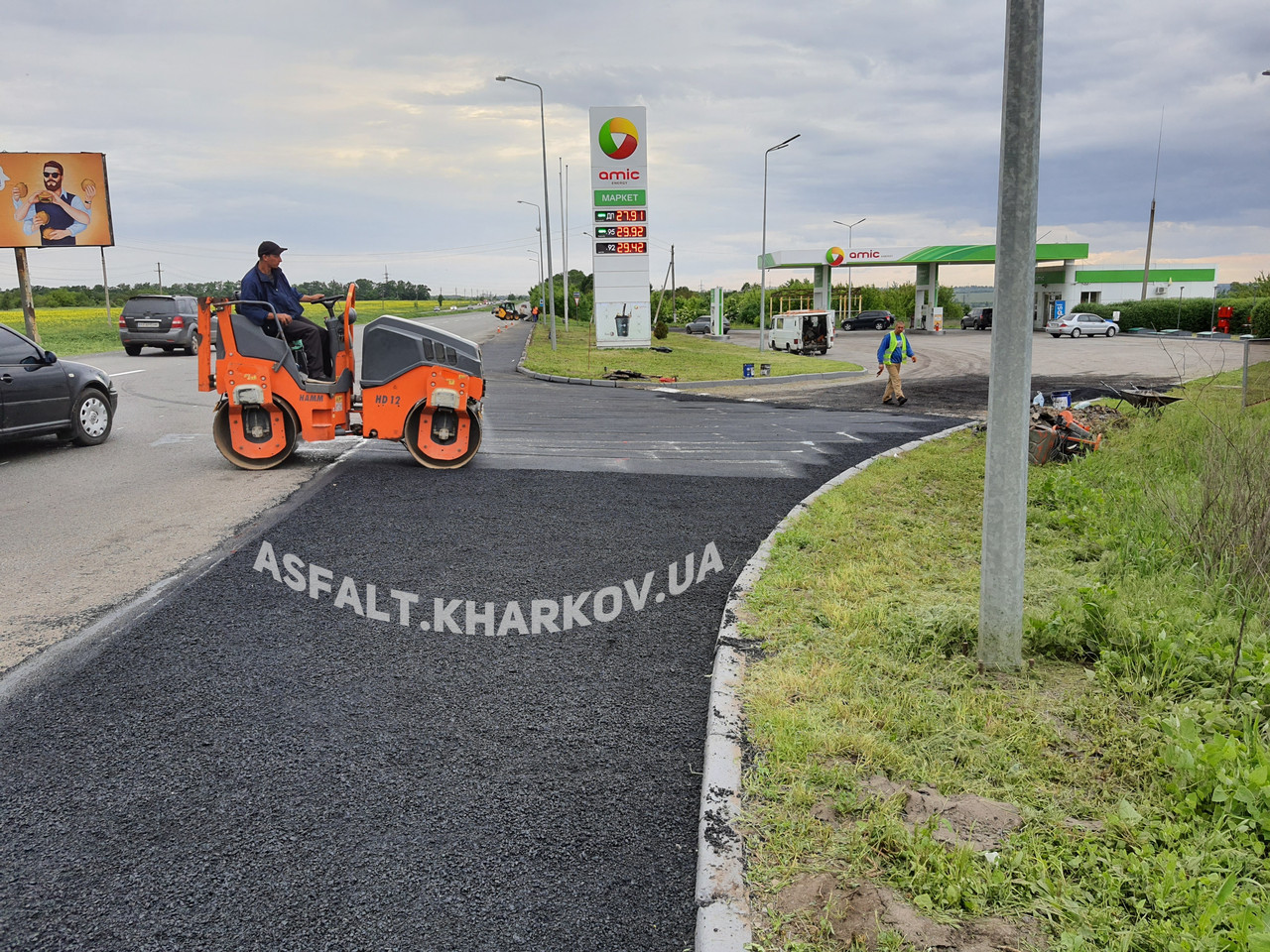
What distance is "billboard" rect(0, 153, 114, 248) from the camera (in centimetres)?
3500

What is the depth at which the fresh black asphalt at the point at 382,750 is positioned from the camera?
282cm

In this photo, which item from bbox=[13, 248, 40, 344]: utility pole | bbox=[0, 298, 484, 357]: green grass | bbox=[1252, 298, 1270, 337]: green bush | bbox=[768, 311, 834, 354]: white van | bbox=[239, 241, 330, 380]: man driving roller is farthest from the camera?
bbox=[768, 311, 834, 354]: white van

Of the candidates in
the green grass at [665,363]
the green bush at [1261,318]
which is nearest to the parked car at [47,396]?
the green grass at [665,363]

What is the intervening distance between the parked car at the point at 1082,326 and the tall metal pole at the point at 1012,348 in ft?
163

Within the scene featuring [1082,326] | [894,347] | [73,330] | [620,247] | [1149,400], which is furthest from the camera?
[1082,326]

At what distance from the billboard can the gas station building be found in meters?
39.3

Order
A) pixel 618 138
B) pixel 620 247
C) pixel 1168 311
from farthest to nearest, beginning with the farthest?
pixel 1168 311
pixel 620 247
pixel 618 138

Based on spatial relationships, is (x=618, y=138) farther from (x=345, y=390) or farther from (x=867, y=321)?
(x=345, y=390)

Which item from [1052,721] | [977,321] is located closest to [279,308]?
[1052,721]

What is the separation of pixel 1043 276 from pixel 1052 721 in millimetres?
66665

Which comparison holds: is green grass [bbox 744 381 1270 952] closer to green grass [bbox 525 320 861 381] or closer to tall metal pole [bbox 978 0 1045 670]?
tall metal pole [bbox 978 0 1045 670]

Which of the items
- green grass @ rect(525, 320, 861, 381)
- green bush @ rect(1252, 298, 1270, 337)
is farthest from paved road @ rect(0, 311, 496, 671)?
green bush @ rect(1252, 298, 1270, 337)

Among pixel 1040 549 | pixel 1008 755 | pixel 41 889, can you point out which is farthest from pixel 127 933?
pixel 1040 549

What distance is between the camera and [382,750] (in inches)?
150
